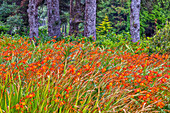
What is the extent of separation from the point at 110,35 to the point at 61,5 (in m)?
10.4

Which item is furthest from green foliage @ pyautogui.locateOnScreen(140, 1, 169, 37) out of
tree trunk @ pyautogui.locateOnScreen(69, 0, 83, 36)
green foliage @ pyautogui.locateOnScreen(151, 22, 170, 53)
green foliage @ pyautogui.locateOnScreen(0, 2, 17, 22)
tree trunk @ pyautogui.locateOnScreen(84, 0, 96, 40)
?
green foliage @ pyautogui.locateOnScreen(0, 2, 17, 22)

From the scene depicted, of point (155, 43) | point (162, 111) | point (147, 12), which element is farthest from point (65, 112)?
point (147, 12)

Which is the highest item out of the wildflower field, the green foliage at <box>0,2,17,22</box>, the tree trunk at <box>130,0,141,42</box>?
the green foliage at <box>0,2,17,22</box>

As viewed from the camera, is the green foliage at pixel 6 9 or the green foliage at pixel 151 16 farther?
the green foliage at pixel 151 16

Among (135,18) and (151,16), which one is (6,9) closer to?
(135,18)

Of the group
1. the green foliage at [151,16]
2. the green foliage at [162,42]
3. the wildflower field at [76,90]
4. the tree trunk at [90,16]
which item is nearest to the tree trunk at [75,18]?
the tree trunk at [90,16]

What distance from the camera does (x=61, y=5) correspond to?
17812 millimetres

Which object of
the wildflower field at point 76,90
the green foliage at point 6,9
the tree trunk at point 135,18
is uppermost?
the green foliage at point 6,9

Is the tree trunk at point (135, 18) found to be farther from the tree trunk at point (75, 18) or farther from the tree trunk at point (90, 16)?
the tree trunk at point (75, 18)

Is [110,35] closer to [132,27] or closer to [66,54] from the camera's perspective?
[132,27]

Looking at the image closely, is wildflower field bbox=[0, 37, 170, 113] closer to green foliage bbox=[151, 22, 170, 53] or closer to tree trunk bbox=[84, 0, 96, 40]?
green foliage bbox=[151, 22, 170, 53]

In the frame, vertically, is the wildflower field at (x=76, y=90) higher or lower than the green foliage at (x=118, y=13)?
lower

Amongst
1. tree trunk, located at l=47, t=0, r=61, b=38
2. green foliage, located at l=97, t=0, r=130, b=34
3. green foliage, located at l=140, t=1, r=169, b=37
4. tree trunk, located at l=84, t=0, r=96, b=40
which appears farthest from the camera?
green foliage, located at l=97, t=0, r=130, b=34

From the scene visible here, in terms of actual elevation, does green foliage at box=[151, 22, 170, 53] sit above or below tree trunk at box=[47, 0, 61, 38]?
below
